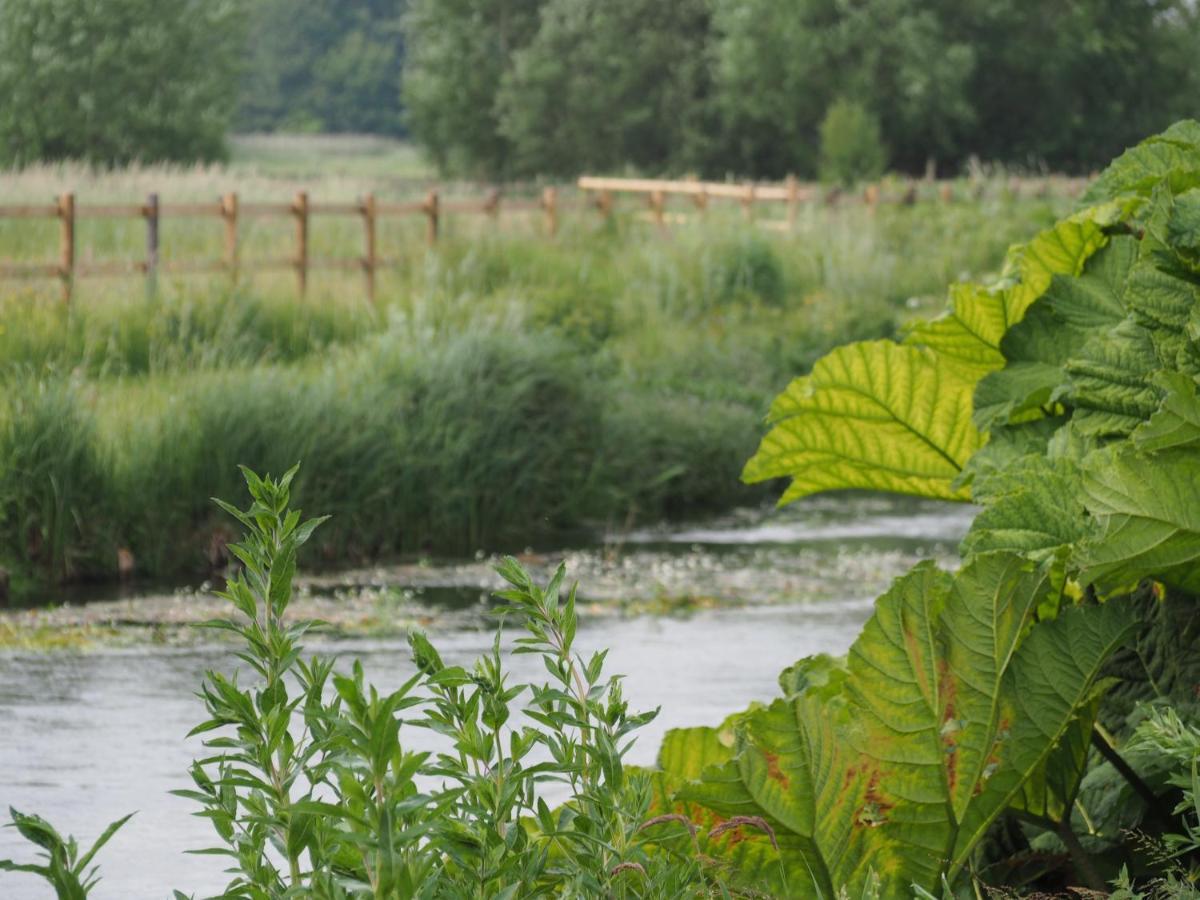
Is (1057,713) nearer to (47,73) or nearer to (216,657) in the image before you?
(216,657)

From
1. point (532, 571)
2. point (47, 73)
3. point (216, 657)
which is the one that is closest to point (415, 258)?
point (532, 571)

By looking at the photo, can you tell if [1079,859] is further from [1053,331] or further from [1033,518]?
[1053,331]

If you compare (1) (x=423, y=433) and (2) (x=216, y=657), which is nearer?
(2) (x=216, y=657)

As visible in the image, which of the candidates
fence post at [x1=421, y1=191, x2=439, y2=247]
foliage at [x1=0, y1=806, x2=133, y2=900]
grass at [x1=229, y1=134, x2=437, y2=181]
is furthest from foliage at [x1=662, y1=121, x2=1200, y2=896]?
grass at [x1=229, y1=134, x2=437, y2=181]

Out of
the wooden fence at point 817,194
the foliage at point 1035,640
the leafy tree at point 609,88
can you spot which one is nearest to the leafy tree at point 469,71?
the leafy tree at point 609,88

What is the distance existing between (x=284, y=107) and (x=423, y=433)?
75768 millimetres

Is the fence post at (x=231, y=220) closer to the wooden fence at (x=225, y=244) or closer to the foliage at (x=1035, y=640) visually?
the wooden fence at (x=225, y=244)

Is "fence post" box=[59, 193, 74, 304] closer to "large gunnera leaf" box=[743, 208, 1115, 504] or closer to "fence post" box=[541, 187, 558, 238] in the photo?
"fence post" box=[541, 187, 558, 238]

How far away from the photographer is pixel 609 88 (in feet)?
167

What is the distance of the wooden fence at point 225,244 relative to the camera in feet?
53.9

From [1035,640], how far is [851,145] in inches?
1555

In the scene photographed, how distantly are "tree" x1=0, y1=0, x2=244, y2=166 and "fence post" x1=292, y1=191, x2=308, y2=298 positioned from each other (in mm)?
29424

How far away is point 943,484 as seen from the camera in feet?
12.7

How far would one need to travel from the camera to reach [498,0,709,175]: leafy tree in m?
51.1
